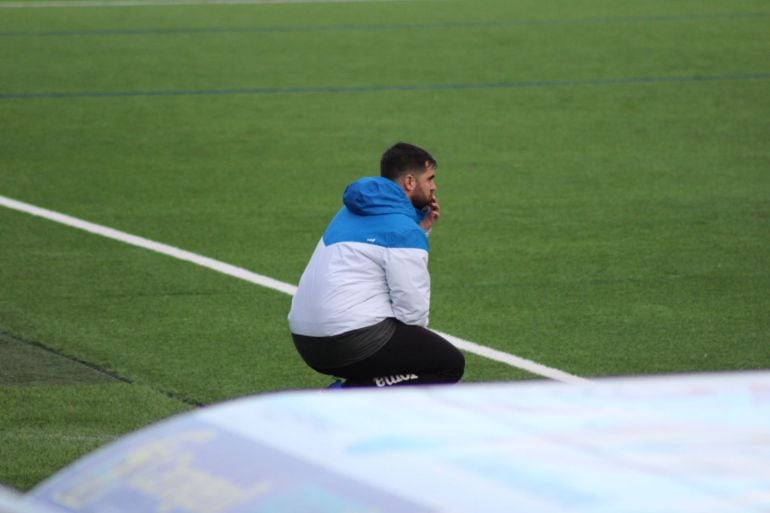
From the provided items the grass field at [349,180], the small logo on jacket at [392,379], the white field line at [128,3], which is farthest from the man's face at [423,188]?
the white field line at [128,3]

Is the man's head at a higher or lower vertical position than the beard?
higher

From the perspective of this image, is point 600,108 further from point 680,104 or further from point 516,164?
point 516,164

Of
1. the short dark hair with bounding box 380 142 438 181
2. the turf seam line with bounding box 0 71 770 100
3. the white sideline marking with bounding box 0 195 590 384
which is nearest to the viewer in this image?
the short dark hair with bounding box 380 142 438 181

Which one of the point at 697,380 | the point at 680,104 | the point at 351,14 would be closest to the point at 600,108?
the point at 680,104

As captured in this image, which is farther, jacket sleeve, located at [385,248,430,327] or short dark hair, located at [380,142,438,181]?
short dark hair, located at [380,142,438,181]

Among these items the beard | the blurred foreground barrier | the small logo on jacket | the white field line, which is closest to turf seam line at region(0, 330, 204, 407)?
the small logo on jacket

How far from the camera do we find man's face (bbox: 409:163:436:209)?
21.2 feet

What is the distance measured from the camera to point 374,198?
628 centimetres

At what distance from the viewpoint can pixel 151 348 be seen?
881 cm

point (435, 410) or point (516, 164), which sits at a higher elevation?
point (435, 410)

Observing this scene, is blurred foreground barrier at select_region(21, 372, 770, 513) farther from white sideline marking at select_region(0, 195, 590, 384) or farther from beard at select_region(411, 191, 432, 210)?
white sideline marking at select_region(0, 195, 590, 384)

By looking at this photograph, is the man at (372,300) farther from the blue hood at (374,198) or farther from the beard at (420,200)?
the beard at (420,200)

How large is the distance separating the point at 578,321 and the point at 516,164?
15.8ft

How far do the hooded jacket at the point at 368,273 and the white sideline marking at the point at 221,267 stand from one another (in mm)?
1772
